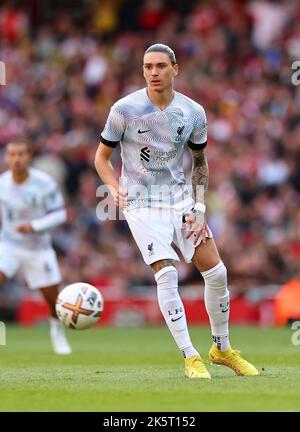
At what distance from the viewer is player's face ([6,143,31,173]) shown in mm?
14484

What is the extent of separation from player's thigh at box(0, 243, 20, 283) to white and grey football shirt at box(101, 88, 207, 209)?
519 cm

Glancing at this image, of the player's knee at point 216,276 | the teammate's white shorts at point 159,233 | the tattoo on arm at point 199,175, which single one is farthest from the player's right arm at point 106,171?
the player's knee at point 216,276

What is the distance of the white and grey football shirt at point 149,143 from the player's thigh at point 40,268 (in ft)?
16.7

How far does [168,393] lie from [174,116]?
2.52 metres

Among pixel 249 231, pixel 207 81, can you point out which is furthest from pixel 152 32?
pixel 249 231

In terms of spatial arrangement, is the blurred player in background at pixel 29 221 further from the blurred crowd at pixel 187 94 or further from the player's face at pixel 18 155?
the blurred crowd at pixel 187 94

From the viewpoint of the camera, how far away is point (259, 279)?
21219mm

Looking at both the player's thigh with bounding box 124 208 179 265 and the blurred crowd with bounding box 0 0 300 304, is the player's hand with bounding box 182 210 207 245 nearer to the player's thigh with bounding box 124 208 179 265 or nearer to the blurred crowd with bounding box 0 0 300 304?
the player's thigh with bounding box 124 208 179 265

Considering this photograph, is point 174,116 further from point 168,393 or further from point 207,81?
point 207,81

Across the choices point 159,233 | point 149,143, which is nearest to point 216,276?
point 159,233

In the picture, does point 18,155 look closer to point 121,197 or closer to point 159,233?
point 159,233

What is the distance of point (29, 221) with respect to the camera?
49.5ft

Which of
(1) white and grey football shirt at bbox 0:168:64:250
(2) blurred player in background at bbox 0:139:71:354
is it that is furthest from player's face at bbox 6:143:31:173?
(1) white and grey football shirt at bbox 0:168:64:250
